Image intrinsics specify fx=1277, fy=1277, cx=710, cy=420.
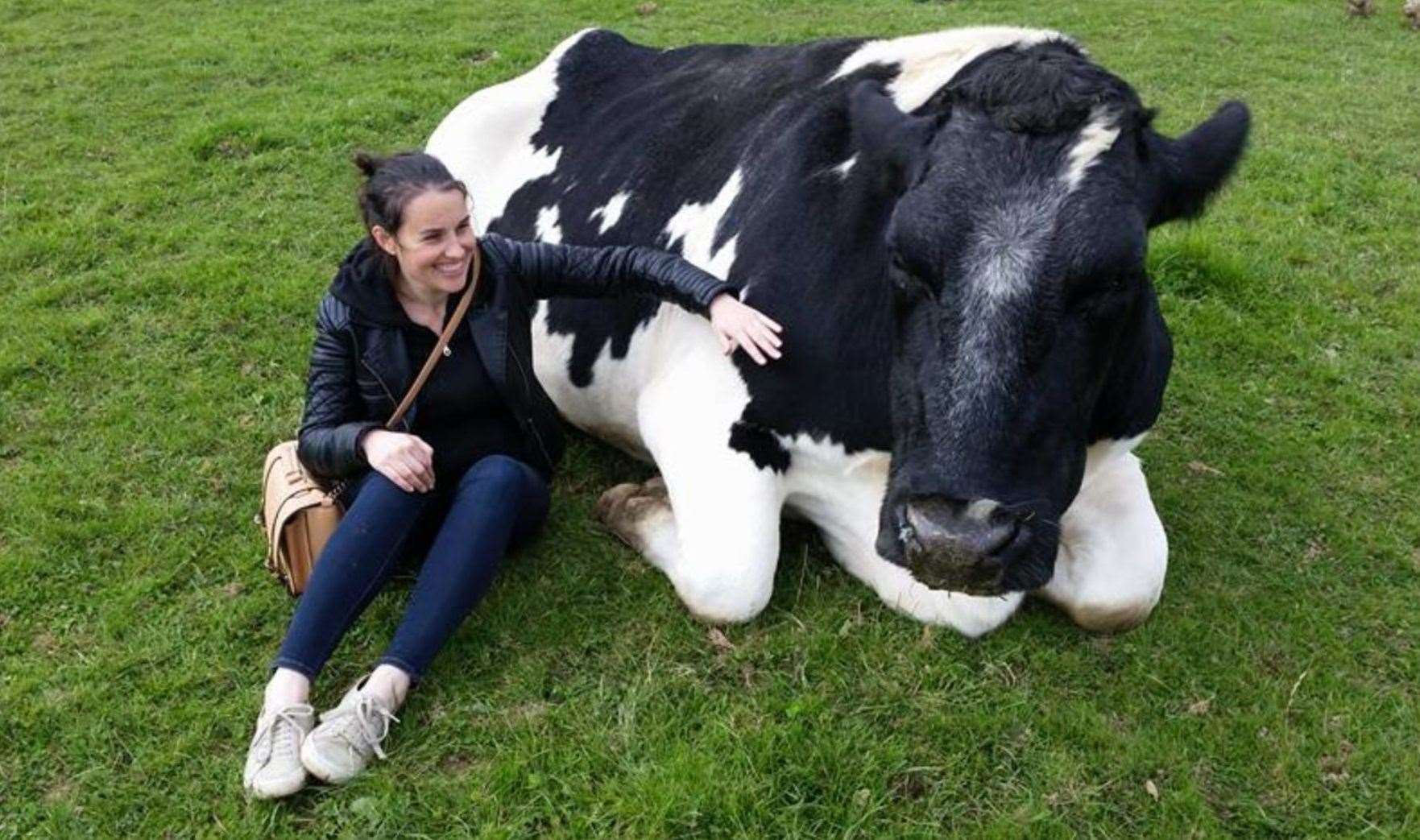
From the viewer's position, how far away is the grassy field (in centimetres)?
335

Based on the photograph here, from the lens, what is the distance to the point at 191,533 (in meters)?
4.54

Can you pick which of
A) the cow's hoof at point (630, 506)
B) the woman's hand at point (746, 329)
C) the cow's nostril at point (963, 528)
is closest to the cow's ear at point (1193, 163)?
the cow's nostril at point (963, 528)

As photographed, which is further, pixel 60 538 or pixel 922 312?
pixel 60 538

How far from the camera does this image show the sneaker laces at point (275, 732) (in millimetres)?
3369

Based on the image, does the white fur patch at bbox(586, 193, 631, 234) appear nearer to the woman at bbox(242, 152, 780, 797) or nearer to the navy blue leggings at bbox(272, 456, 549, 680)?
the woman at bbox(242, 152, 780, 797)

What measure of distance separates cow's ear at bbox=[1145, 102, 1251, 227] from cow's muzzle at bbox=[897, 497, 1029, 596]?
967 millimetres

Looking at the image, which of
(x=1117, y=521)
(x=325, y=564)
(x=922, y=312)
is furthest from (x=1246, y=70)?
(x=325, y=564)

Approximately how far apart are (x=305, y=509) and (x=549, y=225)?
2014 mm

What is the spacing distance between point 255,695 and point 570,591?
1.02m

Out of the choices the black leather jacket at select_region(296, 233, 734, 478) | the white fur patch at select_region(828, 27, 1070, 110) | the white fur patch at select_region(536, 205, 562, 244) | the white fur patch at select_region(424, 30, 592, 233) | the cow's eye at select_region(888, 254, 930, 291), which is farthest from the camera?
the white fur patch at select_region(424, 30, 592, 233)

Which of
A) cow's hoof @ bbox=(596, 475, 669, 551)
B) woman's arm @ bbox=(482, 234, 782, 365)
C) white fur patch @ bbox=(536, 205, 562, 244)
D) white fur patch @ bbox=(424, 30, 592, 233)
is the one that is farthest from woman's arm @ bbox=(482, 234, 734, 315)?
white fur patch @ bbox=(424, 30, 592, 233)

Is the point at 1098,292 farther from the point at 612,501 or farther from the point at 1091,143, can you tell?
the point at 612,501

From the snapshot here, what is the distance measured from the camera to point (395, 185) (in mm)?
3740

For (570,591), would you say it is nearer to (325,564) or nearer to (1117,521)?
(325,564)
